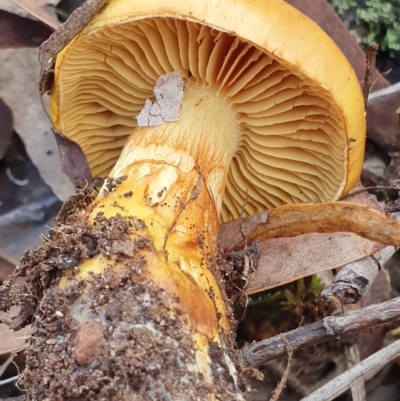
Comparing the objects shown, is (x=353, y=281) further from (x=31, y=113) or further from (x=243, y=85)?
(x=31, y=113)

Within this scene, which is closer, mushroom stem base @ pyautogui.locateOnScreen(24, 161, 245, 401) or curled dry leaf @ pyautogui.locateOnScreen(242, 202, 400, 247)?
mushroom stem base @ pyautogui.locateOnScreen(24, 161, 245, 401)

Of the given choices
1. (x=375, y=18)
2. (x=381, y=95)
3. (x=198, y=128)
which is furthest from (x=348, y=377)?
(x=375, y=18)

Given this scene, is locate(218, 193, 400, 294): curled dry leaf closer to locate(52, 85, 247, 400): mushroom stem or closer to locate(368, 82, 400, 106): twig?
locate(52, 85, 247, 400): mushroom stem

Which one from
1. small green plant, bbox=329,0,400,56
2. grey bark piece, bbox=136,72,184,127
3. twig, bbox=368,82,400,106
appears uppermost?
small green plant, bbox=329,0,400,56

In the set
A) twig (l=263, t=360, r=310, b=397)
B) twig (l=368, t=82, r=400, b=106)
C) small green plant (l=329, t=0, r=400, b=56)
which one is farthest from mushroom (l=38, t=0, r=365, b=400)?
small green plant (l=329, t=0, r=400, b=56)

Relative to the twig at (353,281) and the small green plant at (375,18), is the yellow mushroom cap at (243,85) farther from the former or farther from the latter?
the small green plant at (375,18)

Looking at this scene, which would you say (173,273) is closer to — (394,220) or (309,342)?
(309,342)

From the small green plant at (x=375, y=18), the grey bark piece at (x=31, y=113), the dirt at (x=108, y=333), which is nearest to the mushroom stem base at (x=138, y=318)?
the dirt at (x=108, y=333)
